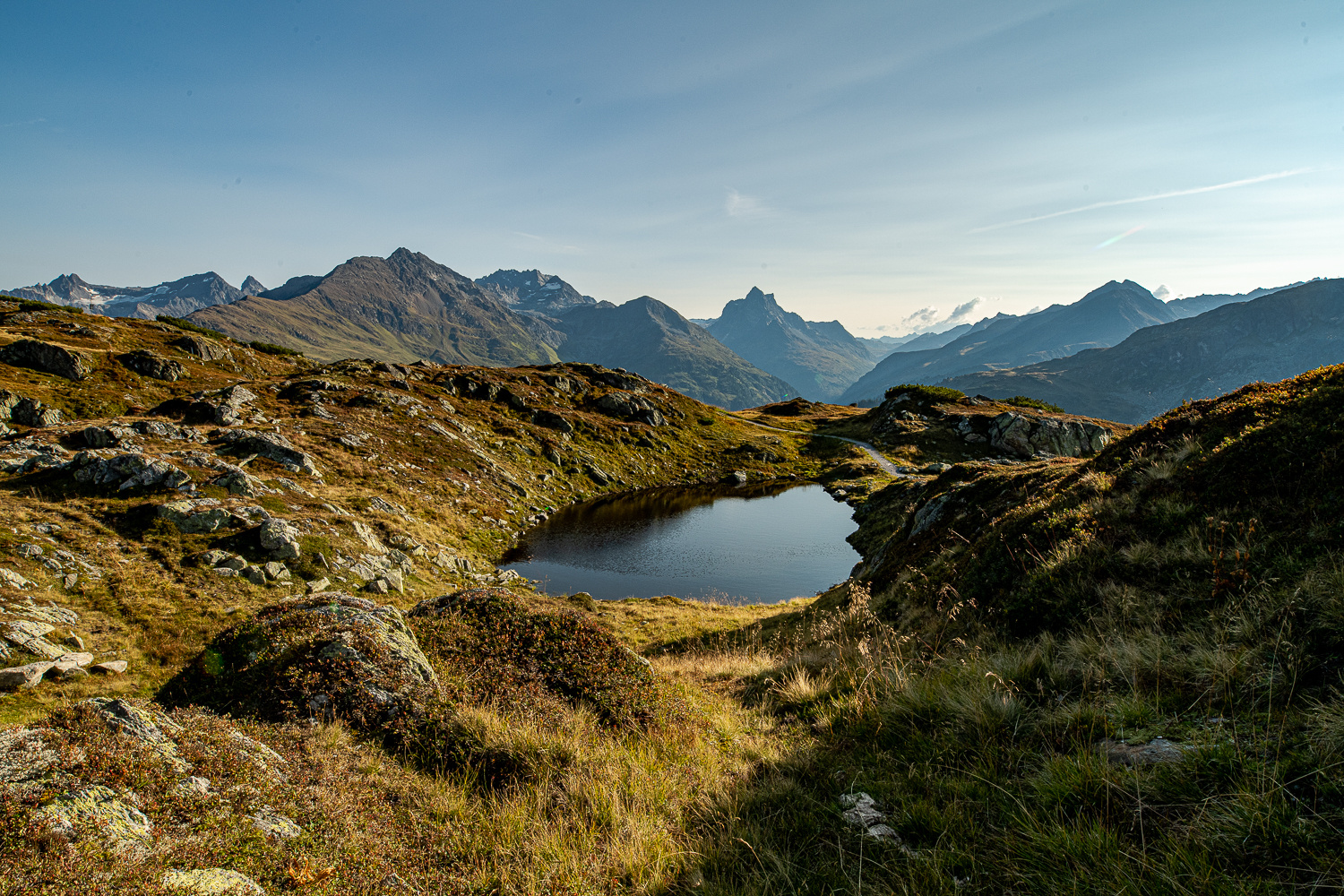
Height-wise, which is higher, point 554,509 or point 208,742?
point 208,742

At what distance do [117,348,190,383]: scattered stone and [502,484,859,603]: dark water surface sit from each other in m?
44.4

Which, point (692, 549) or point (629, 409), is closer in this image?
point (692, 549)

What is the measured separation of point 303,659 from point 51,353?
66.5 metres

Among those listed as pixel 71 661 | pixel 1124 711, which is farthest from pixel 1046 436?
pixel 71 661

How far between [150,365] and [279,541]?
50212 mm

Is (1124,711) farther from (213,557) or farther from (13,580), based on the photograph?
(213,557)

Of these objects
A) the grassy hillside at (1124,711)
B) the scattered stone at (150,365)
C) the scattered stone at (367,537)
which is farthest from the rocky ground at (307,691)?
the scattered stone at (150,365)

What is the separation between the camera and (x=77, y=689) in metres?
12.5

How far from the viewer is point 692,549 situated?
50906 mm

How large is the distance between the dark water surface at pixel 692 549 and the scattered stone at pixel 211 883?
113 ft

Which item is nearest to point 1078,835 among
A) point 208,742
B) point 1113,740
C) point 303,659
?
point 1113,740

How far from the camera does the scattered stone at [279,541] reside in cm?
2394

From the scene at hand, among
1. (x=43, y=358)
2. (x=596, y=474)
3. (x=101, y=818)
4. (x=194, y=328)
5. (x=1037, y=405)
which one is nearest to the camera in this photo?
(x=101, y=818)

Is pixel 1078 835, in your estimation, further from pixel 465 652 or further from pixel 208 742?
pixel 465 652
